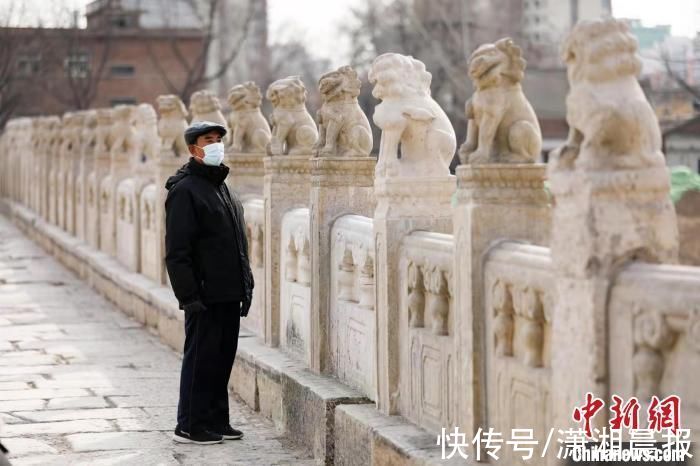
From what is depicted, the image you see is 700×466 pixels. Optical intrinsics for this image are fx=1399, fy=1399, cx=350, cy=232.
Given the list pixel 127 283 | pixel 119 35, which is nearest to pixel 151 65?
pixel 119 35

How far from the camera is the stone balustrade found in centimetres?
509

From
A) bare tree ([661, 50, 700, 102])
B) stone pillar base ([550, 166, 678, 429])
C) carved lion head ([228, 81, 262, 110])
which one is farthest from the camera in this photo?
bare tree ([661, 50, 700, 102])

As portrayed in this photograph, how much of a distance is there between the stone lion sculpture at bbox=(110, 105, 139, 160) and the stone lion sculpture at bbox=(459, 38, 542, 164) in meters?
13.0

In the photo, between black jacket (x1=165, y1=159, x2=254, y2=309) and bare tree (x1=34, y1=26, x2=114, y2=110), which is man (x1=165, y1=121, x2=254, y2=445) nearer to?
black jacket (x1=165, y1=159, x2=254, y2=309)

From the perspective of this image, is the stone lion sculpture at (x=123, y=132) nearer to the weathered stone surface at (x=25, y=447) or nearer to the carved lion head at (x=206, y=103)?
the carved lion head at (x=206, y=103)

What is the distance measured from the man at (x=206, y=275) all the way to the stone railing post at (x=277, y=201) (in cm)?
151

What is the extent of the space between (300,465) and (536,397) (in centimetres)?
281

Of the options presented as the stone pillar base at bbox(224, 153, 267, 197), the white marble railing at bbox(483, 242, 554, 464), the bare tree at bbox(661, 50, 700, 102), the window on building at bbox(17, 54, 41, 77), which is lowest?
the white marble railing at bbox(483, 242, 554, 464)

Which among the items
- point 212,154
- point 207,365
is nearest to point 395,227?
point 212,154

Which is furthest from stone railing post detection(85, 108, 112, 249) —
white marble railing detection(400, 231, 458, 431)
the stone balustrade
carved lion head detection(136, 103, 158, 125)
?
white marble railing detection(400, 231, 458, 431)

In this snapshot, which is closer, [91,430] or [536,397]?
[536,397]

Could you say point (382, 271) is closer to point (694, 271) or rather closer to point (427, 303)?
point (427, 303)

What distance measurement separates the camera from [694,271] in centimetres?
471

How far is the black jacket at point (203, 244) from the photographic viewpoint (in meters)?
8.53
